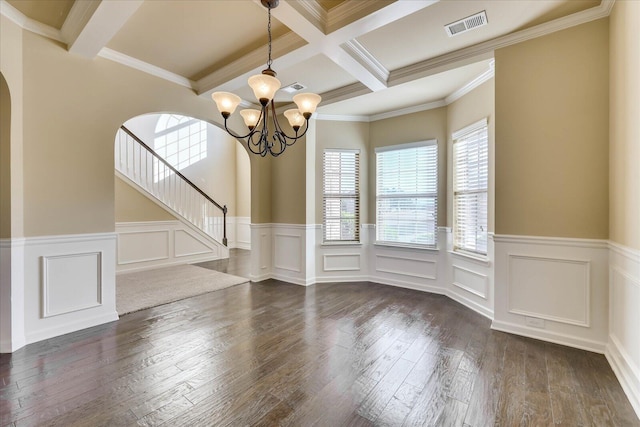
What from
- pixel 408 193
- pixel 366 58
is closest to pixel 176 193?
pixel 408 193

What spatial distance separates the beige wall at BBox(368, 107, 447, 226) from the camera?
4.22 metres

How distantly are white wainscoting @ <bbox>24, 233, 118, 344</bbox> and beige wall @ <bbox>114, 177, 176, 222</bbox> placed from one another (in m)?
2.76

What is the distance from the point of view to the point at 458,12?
2396 millimetres

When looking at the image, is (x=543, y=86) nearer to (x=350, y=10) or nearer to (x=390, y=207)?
(x=350, y=10)

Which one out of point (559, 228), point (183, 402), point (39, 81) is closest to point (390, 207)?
point (559, 228)

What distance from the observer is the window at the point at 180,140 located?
732cm

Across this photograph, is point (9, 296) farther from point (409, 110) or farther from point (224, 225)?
point (409, 110)

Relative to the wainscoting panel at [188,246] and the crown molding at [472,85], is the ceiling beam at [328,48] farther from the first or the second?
the wainscoting panel at [188,246]

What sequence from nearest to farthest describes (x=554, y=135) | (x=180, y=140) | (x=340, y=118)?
(x=554, y=135) → (x=340, y=118) → (x=180, y=140)

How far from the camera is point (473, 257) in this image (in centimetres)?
361

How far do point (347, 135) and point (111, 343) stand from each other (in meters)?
4.20

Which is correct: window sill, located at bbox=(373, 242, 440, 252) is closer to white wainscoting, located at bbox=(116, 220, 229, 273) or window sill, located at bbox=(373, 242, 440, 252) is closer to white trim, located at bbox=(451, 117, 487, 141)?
white trim, located at bbox=(451, 117, 487, 141)

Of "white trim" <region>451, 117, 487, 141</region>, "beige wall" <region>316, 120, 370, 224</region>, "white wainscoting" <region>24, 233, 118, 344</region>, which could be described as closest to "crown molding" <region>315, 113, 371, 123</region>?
"beige wall" <region>316, 120, 370, 224</region>

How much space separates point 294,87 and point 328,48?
1.24m
